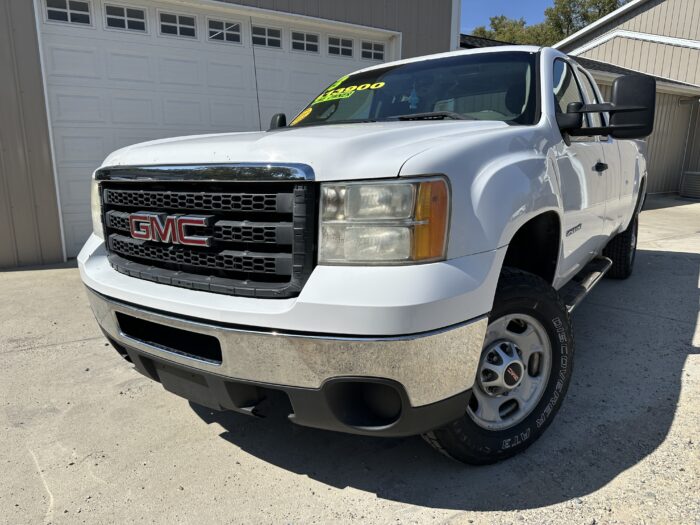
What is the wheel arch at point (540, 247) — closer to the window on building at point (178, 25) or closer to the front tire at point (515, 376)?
the front tire at point (515, 376)

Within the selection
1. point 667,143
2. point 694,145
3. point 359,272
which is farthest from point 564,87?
point 694,145

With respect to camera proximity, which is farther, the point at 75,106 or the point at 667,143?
the point at 667,143

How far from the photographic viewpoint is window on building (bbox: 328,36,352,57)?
8.21m

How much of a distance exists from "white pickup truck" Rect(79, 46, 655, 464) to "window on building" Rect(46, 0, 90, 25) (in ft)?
16.2

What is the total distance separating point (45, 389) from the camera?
3197 mm

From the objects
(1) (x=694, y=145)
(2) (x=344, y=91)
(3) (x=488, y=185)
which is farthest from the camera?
(1) (x=694, y=145)

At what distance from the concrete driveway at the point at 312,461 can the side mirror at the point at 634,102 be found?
145cm

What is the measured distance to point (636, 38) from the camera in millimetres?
16969

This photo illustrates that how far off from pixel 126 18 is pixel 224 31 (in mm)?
1273

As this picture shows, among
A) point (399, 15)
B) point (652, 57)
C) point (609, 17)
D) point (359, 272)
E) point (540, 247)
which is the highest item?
point (609, 17)

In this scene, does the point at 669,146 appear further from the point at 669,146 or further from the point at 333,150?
the point at 333,150

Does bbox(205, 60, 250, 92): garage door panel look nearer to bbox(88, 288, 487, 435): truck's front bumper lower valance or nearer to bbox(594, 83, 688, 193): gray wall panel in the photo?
bbox(88, 288, 487, 435): truck's front bumper lower valance

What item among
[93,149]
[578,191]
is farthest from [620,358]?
[93,149]

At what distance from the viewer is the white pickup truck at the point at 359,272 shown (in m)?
1.74
